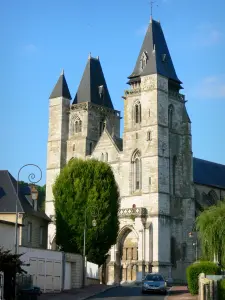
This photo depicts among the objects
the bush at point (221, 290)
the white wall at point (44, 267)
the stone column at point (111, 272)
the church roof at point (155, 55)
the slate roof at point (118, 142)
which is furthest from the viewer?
the slate roof at point (118, 142)

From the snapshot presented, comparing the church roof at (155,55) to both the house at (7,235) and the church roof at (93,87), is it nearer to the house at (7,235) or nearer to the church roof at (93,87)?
the church roof at (93,87)

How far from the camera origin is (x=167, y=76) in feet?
213

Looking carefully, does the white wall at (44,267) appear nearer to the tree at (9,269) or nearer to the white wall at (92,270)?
the tree at (9,269)

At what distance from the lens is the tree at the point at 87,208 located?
46531mm

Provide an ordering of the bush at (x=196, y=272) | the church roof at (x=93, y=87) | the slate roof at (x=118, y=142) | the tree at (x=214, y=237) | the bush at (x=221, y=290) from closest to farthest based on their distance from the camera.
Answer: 1. the bush at (x=221, y=290)
2. the bush at (x=196, y=272)
3. the tree at (x=214, y=237)
4. the slate roof at (x=118, y=142)
5. the church roof at (x=93, y=87)

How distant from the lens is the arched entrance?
6153 cm

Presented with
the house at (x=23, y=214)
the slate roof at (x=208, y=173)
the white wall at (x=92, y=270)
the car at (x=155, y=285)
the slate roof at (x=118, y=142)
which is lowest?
the car at (x=155, y=285)

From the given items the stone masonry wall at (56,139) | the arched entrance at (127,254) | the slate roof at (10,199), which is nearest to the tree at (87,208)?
the slate roof at (10,199)

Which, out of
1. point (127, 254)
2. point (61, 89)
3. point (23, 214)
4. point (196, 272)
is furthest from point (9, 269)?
point (61, 89)

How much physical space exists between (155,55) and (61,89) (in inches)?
525

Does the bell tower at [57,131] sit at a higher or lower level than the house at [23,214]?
higher

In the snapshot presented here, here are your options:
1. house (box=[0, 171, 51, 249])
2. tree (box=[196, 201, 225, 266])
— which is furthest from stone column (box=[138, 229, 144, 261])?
tree (box=[196, 201, 225, 266])

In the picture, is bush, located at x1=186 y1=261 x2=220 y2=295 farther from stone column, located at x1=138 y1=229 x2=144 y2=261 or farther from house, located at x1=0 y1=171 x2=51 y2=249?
stone column, located at x1=138 y1=229 x2=144 y2=261

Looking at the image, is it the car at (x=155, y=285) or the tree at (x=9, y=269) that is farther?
the car at (x=155, y=285)
